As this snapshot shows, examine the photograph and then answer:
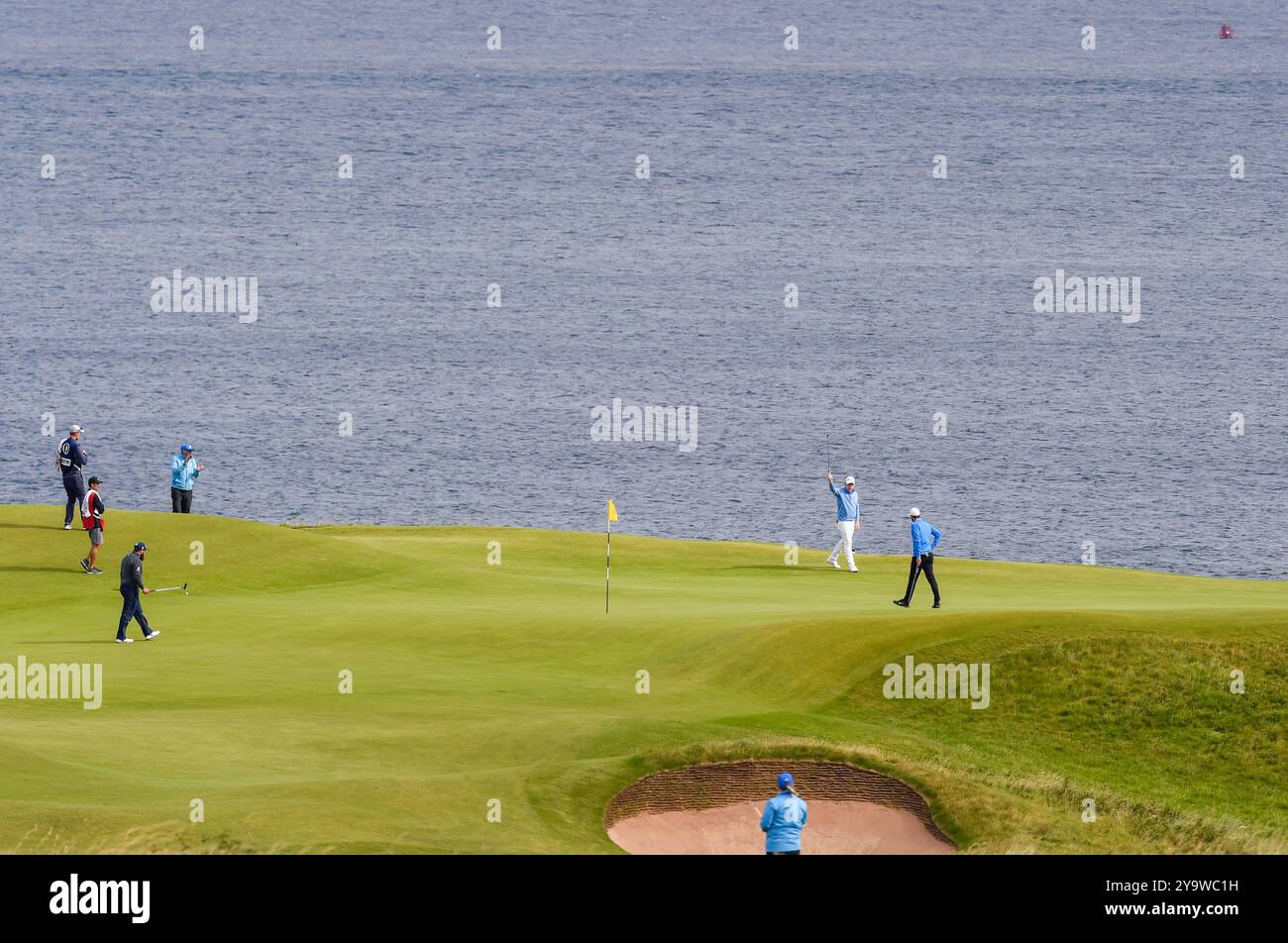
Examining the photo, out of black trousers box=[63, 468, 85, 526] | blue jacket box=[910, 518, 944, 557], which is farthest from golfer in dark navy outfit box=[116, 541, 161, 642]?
blue jacket box=[910, 518, 944, 557]

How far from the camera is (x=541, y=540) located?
5778cm

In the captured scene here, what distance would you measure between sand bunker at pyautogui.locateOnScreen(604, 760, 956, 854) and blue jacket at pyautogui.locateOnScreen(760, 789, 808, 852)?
4.30 metres

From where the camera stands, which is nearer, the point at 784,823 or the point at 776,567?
the point at 784,823

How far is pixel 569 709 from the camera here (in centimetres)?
2912

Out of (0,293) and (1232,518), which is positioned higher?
(0,293)

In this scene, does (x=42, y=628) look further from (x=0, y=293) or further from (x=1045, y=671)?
(x=0, y=293)

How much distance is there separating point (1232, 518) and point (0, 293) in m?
107

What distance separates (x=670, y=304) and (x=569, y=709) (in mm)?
128802

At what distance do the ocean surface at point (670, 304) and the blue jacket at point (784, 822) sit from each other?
80749mm

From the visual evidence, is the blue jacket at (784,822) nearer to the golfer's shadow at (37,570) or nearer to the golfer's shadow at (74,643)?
the golfer's shadow at (74,643)

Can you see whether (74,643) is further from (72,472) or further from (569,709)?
(72,472)

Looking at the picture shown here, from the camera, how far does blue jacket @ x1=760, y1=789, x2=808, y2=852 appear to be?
1988 cm

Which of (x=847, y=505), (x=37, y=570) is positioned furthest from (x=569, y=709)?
(x=37, y=570)
